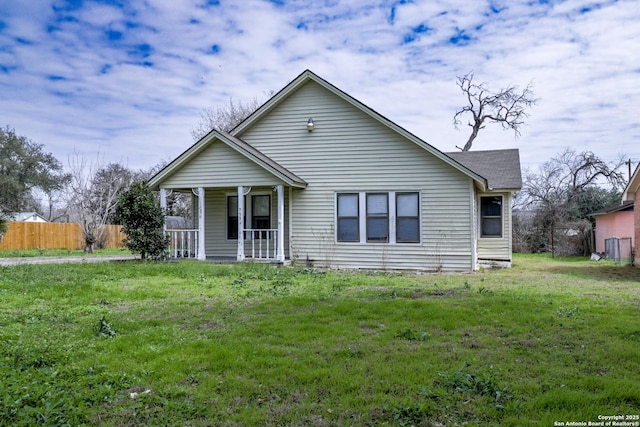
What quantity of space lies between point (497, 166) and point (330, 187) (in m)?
7.61

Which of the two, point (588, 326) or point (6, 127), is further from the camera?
point (6, 127)

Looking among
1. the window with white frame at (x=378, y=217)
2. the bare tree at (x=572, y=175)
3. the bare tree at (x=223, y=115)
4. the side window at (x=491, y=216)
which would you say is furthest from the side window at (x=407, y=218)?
the bare tree at (x=223, y=115)

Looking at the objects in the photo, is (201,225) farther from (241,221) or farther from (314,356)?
(314,356)

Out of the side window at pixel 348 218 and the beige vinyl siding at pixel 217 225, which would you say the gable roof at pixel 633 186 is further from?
the beige vinyl siding at pixel 217 225

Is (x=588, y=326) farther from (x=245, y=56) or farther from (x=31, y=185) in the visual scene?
(x=31, y=185)

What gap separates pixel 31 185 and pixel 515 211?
1551 inches

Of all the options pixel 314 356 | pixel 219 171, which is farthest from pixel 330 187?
pixel 314 356

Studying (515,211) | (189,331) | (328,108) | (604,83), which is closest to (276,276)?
(189,331)

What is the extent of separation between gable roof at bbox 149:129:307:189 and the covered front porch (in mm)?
639

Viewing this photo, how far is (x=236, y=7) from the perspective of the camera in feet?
41.6

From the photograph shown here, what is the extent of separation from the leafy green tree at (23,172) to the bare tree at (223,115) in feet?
46.0

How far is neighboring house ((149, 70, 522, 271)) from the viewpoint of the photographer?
1391 centimetres

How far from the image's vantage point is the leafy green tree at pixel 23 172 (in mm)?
36656

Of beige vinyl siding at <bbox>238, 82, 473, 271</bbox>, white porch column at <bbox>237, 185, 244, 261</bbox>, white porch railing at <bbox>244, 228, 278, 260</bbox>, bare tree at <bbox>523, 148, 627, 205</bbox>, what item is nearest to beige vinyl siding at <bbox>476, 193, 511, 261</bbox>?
beige vinyl siding at <bbox>238, 82, 473, 271</bbox>
